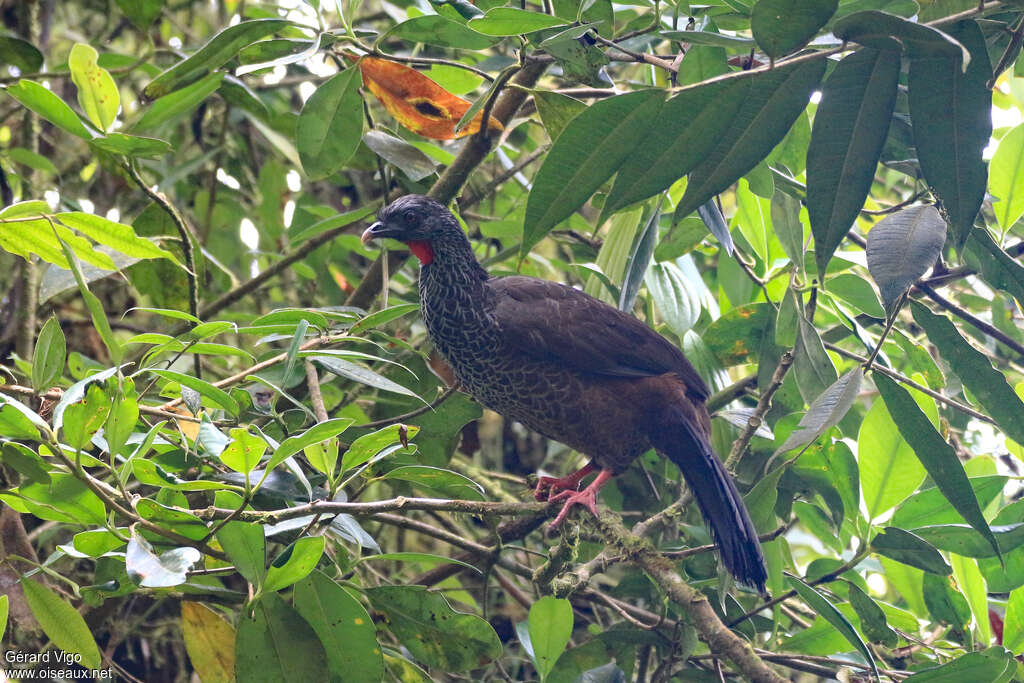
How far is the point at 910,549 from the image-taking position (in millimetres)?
1991

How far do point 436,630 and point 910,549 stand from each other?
1.12m

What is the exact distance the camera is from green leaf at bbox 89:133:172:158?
6.66 feet

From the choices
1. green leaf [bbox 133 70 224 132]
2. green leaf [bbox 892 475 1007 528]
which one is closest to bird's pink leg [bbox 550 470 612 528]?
green leaf [bbox 892 475 1007 528]

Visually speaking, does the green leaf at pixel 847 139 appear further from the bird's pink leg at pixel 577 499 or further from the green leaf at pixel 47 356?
the green leaf at pixel 47 356

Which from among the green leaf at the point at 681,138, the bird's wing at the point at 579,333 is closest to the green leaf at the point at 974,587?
the bird's wing at the point at 579,333

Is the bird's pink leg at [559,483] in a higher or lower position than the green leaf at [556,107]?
lower

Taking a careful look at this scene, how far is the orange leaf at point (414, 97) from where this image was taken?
240 centimetres

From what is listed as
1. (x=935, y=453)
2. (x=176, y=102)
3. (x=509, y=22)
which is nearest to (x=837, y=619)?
(x=935, y=453)

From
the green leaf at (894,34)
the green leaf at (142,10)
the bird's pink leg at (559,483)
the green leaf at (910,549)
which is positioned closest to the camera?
the green leaf at (894,34)

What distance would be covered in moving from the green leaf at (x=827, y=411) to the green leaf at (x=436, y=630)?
90 centimetres

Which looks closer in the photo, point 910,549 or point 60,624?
point 60,624

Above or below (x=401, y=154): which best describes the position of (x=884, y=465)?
below

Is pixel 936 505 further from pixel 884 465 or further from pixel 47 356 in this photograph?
pixel 47 356

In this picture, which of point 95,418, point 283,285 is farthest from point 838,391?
point 283,285
